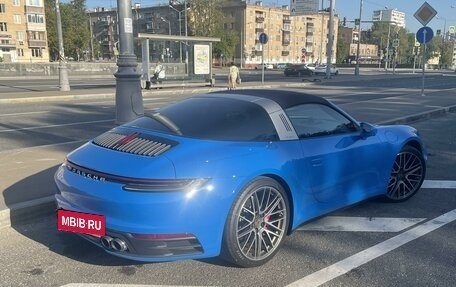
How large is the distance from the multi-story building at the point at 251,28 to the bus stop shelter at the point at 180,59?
209ft

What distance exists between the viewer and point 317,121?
424cm

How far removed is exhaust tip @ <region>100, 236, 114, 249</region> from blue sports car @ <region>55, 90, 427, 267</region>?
1 cm

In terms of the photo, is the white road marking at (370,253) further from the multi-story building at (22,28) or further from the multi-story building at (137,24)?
the multi-story building at (22,28)

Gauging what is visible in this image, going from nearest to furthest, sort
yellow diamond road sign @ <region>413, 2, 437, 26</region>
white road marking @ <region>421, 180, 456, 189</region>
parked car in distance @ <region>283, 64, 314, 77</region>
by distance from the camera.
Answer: white road marking @ <region>421, 180, 456, 189</region> → yellow diamond road sign @ <region>413, 2, 437, 26</region> → parked car in distance @ <region>283, 64, 314, 77</region>

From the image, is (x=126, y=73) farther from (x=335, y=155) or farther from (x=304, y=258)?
(x=304, y=258)

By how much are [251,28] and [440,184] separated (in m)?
101

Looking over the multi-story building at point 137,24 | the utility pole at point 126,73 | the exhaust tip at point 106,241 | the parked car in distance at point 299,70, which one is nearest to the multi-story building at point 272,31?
the multi-story building at point 137,24

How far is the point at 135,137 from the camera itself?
11.7ft

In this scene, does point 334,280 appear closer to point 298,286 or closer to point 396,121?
point 298,286

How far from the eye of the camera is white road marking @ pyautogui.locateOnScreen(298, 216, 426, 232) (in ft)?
13.9

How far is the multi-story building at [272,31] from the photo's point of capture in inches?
4003

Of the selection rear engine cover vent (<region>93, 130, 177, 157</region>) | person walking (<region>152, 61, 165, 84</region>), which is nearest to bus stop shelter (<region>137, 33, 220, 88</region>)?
person walking (<region>152, 61, 165, 84</region>)

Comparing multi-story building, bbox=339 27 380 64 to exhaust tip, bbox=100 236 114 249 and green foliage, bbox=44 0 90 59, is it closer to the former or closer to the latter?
green foliage, bbox=44 0 90 59

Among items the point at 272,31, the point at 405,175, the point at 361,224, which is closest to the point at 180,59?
Result: the point at 405,175
